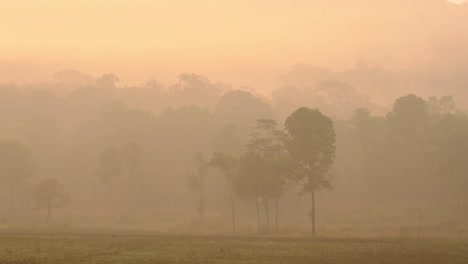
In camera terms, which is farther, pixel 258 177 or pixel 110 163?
pixel 110 163

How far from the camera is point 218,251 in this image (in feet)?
200

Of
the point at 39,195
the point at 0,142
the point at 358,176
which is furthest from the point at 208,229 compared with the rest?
the point at 358,176

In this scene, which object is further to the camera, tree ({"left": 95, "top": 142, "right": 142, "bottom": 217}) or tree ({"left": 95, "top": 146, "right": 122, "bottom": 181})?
tree ({"left": 95, "top": 146, "right": 122, "bottom": 181})

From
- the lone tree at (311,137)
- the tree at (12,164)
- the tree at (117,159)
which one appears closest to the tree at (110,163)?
the tree at (117,159)

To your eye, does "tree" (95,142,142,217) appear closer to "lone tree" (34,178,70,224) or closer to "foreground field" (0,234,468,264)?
"lone tree" (34,178,70,224)

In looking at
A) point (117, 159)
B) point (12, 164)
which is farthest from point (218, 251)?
point (12, 164)

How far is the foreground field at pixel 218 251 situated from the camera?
53.0m

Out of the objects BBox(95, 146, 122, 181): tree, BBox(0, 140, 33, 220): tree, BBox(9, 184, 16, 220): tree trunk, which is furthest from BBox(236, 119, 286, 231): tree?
BBox(0, 140, 33, 220): tree

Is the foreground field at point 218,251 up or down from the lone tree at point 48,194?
down

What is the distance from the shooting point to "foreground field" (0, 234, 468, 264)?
5303cm

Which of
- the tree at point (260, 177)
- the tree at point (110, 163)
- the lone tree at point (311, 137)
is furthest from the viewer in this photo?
the tree at point (110, 163)

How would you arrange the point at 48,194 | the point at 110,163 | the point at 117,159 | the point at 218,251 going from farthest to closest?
the point at 117,159, the point at 110,163, the point at 48,194, the point at 218,251

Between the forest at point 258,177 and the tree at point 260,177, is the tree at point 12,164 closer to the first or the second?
the forest at point 258,177

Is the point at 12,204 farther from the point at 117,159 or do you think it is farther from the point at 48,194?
the point at 48,194
